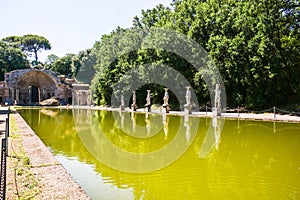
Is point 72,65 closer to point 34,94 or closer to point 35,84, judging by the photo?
point 34,94

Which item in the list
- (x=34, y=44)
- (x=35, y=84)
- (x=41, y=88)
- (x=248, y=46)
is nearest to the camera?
(x=248, y=46)

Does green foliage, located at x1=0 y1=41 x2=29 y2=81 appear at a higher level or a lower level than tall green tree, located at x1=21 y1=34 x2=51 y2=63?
lower

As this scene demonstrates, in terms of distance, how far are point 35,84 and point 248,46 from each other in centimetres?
3831

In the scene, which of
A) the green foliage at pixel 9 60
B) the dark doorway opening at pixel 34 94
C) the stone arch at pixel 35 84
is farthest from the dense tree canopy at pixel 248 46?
the green foliage at pixel 9 60

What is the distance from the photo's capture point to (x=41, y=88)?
5072cm

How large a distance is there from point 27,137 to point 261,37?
19354 millimetres

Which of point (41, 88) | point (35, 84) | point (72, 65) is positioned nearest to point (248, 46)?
point (41, 88)

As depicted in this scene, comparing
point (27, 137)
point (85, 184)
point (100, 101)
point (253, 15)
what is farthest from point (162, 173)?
point (100, 101)

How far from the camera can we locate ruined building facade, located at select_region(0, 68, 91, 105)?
45.6 meters

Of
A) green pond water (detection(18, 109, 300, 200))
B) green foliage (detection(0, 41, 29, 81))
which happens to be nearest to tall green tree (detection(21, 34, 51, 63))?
green foliage (detection(0, 41, 29, 81))

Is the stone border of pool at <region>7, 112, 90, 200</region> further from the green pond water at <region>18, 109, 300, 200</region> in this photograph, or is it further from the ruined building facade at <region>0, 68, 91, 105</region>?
the ruined building facade at <region>0, 68, 91, 105</region>

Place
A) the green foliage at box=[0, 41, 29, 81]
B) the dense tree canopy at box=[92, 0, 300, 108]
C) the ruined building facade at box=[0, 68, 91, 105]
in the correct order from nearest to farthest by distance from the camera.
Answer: the dense tree canopy at box=[92, 0, 300, 108], the ruined building facade at box=[0, 68, 91, 105], the green foliage at box=[0, 41, 29, 81]

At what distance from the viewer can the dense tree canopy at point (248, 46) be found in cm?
2319

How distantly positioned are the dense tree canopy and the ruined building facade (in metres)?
24.9
